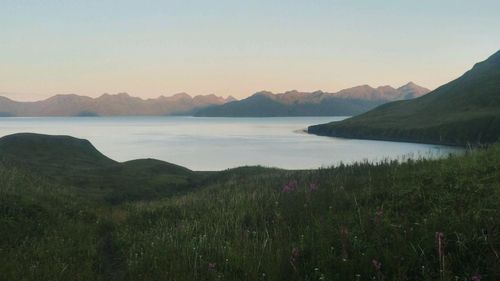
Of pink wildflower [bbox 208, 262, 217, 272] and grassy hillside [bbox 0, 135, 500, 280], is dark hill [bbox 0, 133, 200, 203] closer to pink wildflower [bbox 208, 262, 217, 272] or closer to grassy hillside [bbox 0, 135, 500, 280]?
grassy hillside [bbox 0, 135, 500, 280]

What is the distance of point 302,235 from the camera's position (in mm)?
9992

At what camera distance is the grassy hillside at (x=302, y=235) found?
8.36 m

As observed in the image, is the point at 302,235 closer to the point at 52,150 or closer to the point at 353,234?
the point at 353,234

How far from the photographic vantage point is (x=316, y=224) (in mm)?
10875

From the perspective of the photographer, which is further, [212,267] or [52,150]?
[52,150]

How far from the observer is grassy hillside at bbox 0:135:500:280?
8.36 m

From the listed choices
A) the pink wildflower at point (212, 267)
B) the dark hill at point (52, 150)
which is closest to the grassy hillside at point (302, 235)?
the pink wildflower at point (212, 267)

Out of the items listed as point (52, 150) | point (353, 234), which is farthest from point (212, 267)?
point (52, 150)

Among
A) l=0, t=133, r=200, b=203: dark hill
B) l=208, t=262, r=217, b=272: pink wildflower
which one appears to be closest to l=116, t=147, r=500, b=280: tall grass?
l=208, t=262, r=217, b=272: pink wildflower

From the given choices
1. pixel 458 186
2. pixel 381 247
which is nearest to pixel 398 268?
pixel 381 247

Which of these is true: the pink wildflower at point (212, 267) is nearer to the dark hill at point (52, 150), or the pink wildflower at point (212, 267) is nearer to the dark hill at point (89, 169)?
the dark hill at point (89, 169)

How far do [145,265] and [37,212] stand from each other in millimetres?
7815

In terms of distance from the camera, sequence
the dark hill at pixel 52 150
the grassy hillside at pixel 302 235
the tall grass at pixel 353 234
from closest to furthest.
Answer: the tall grass at pixel 353 234
the grassy hillside at pixel 302 235
the dark hill at pixel 52 150

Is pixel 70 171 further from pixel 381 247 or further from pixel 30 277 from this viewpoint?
pixel 381 247
